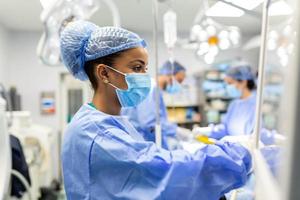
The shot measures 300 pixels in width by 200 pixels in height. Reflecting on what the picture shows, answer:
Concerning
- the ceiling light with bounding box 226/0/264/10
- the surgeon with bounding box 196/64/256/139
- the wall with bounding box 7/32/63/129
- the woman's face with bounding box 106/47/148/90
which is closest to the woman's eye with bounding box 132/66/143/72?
the woman's face with bounding box 106/47/148/90

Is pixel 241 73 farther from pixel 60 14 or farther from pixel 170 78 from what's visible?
pixel 60 14

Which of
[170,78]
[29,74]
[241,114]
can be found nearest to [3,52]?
[29,74]

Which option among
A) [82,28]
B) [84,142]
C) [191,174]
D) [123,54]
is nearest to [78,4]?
[82,28]

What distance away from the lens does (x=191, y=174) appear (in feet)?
2.79

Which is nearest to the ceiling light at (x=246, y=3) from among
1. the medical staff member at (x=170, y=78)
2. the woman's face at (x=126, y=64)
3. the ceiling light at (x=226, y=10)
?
the ceiling light at (x=226, y=10)

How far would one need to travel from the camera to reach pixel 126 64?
1041mm

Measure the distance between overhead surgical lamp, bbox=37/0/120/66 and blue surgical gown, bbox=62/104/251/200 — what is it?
96 centimetres

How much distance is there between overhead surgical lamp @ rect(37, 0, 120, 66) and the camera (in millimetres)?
1645

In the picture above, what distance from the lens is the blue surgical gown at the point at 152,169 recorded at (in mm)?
849

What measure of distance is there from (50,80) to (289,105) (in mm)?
4992

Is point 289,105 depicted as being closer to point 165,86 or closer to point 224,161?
point 224,161

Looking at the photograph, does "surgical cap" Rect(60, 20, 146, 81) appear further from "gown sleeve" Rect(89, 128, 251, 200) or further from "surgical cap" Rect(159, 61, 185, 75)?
"surgical cap" Rect(159, 61, 185, 75)

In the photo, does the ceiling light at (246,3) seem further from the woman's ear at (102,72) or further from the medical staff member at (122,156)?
the woman's ear at (102,72)

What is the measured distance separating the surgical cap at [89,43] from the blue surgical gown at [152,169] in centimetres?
27
